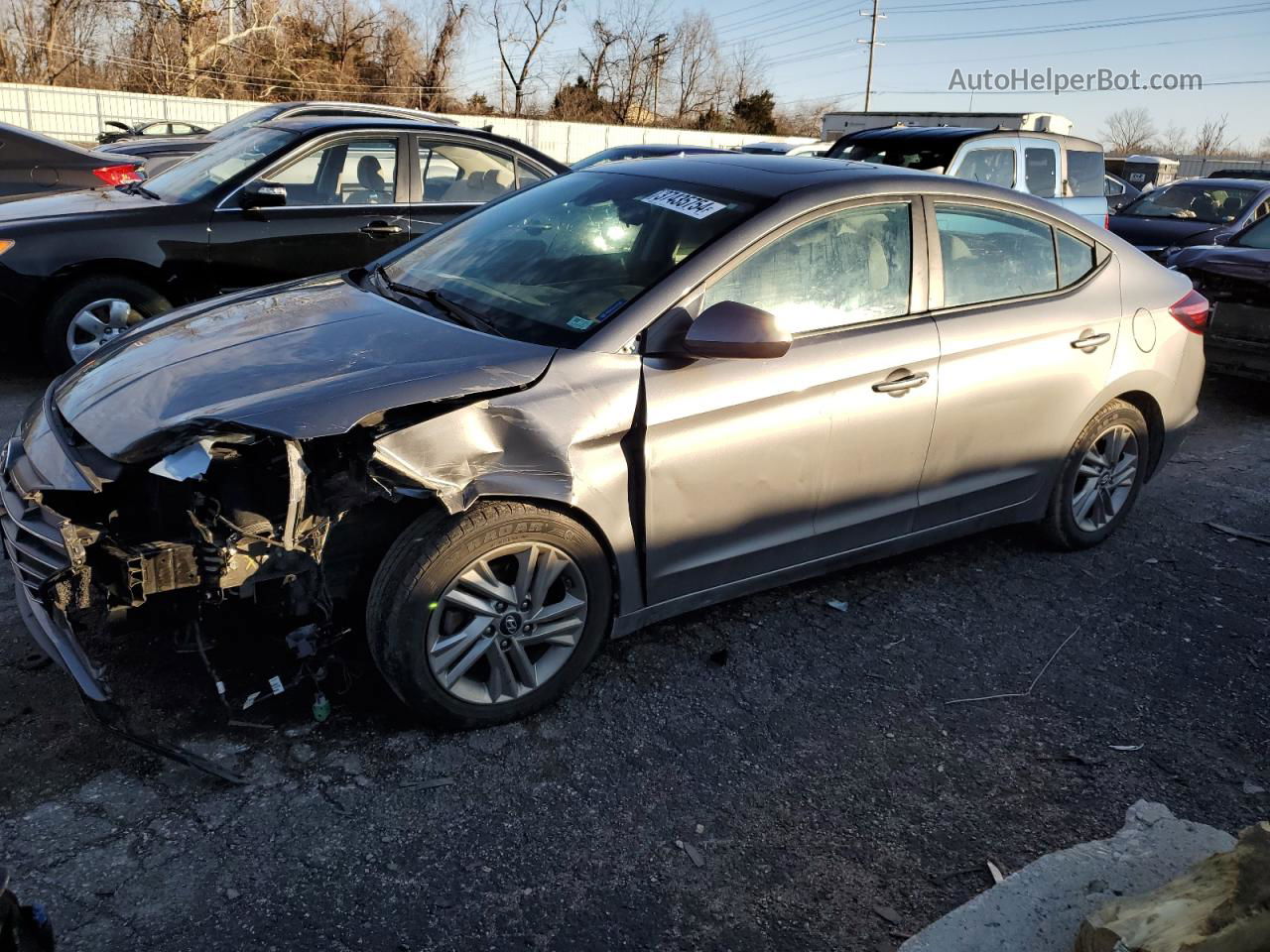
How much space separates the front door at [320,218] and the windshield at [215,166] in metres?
0.20

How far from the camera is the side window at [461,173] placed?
707cm

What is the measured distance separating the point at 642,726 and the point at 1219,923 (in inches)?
65.1

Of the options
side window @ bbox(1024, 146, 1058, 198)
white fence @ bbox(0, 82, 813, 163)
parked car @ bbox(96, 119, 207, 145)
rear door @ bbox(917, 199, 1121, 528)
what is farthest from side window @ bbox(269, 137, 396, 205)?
white fence @ bbox(0, 82, 813, 163)

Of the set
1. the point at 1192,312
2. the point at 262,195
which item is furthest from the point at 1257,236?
the point at 262,195

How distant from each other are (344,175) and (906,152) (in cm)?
551

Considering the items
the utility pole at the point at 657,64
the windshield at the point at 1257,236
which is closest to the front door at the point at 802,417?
the windshield at the point at 1257,236

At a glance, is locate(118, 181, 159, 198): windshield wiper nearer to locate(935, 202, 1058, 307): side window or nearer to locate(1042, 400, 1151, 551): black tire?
locate(935, 202, 1058, 307): side window

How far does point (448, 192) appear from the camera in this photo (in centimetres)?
717

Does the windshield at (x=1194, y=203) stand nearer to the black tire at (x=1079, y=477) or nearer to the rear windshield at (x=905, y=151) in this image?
the rear windshield at (x=905, y=151)

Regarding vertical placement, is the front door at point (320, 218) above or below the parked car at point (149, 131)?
below

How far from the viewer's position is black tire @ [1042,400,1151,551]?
14.5ft

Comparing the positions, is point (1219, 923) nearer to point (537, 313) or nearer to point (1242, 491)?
point (537, 313)

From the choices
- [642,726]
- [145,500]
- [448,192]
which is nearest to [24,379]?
[448,192]

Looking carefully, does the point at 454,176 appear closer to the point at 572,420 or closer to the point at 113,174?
the point at 113,174
